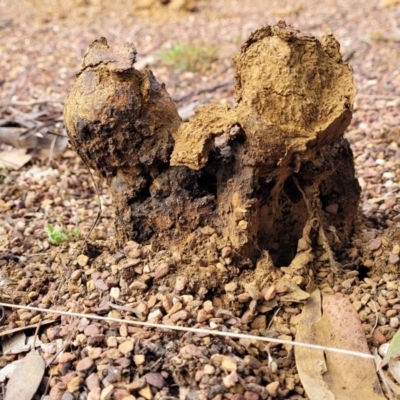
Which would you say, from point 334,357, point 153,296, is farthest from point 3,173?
point 334,357

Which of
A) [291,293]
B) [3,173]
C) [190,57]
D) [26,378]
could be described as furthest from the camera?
[190,57]

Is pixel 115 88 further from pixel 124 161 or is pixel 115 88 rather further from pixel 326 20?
pixel 326 20

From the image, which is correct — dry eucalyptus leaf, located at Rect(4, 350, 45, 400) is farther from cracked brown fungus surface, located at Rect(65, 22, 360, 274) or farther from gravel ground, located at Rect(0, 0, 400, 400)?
cracked brown fungus surface, located at Rect(65, 22, 360, 274)

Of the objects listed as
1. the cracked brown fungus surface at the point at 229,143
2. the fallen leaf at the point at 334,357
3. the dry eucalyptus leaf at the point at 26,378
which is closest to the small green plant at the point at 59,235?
the cracked brown fungus surface at the point at 229,143

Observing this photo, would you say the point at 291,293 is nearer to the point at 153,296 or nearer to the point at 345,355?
the point at 345,355

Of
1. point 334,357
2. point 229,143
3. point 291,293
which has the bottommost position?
point 334,357

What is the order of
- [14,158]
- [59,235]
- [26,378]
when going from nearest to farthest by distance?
1. [26,378]
2. [59,235]
3. [14,158]

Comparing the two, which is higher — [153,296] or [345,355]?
[153,296]

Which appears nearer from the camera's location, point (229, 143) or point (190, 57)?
point (229, 143)
